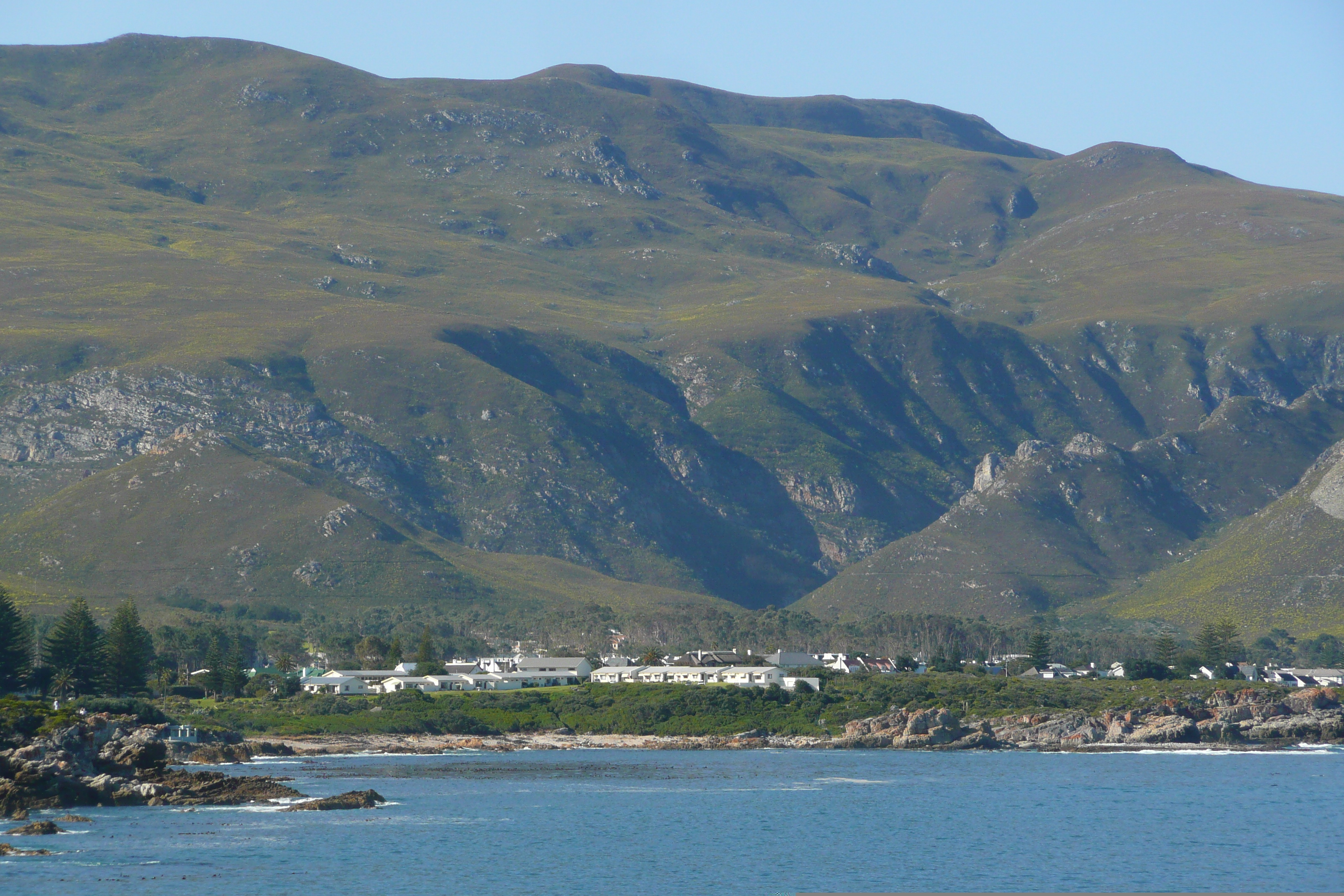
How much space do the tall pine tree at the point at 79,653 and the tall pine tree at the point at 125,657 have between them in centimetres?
75

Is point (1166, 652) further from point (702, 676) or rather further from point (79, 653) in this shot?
point (79, 653)

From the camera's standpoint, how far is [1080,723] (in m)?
139

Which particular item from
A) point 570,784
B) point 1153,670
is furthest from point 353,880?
point 1153,670

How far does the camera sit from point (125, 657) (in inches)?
5118

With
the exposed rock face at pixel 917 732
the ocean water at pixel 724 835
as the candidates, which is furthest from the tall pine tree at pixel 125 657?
the exposed rock face at pixel 917 732

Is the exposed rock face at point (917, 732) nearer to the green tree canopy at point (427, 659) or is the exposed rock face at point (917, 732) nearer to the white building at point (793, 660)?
the white building at point (793, 660)

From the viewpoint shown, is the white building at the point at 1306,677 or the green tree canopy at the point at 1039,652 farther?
the green tree canopy at the point at 1039,652

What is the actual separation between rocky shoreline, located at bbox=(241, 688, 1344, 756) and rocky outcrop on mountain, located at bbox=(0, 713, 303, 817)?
35.3 m

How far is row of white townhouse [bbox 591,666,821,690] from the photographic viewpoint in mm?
156637

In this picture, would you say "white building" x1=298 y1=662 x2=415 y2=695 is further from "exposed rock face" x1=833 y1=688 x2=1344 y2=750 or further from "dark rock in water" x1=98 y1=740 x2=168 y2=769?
"dark rock in water" x1=98 y1=740 x2=168 y2=769

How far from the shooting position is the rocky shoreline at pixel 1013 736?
437 ft

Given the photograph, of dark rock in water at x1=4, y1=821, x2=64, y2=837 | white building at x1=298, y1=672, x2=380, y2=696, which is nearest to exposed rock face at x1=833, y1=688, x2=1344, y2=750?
white building at x1=298, y1=672, x2=380, y2=696

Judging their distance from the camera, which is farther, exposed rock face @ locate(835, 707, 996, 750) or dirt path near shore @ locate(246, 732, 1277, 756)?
exposed rock face @ locate(835, 707, 996, 750)

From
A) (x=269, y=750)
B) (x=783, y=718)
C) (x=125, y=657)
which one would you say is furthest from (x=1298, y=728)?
(x=125, y=657)
